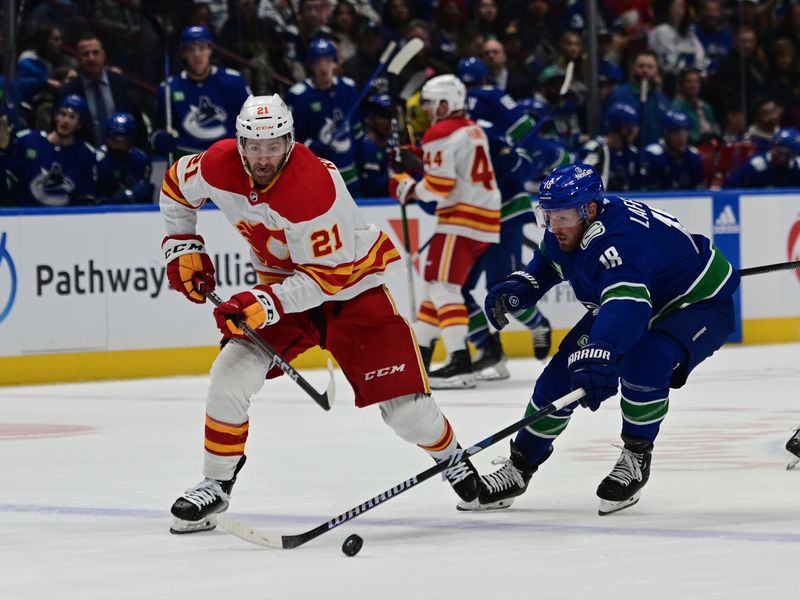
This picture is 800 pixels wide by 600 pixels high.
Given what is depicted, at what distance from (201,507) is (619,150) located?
6.90 meters

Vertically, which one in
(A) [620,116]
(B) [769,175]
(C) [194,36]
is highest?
(C) [194,36]

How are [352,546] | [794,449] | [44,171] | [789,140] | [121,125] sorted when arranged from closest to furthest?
[352,546] → [794,449] → [44,171] → [121,125] → [789,140]

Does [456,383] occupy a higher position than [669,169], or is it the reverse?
[669,169]

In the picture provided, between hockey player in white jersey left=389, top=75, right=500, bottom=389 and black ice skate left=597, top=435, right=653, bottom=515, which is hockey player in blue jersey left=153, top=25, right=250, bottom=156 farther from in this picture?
black ice skate left=597, top=435, right=653, bottom=515

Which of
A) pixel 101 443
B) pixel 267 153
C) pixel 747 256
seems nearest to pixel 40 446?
pixel 101 443

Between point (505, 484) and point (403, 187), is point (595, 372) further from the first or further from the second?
point (403, 187)

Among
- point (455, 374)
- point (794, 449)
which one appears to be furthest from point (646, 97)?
point (794, 449)

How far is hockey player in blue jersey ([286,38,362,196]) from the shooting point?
31.9 feet

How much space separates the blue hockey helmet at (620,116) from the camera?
10828 millimetres

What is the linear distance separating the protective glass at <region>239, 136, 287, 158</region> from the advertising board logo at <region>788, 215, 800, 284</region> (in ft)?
21.7

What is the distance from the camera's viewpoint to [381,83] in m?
10.4

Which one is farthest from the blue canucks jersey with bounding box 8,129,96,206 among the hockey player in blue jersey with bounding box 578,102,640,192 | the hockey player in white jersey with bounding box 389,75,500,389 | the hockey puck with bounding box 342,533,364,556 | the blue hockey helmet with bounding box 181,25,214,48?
the hockey puck with bounding box 342,533,364,556

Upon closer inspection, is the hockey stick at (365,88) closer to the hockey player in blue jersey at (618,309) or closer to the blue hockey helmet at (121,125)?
the blue hockey helmet at (121,125)

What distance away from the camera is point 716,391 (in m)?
7.93
